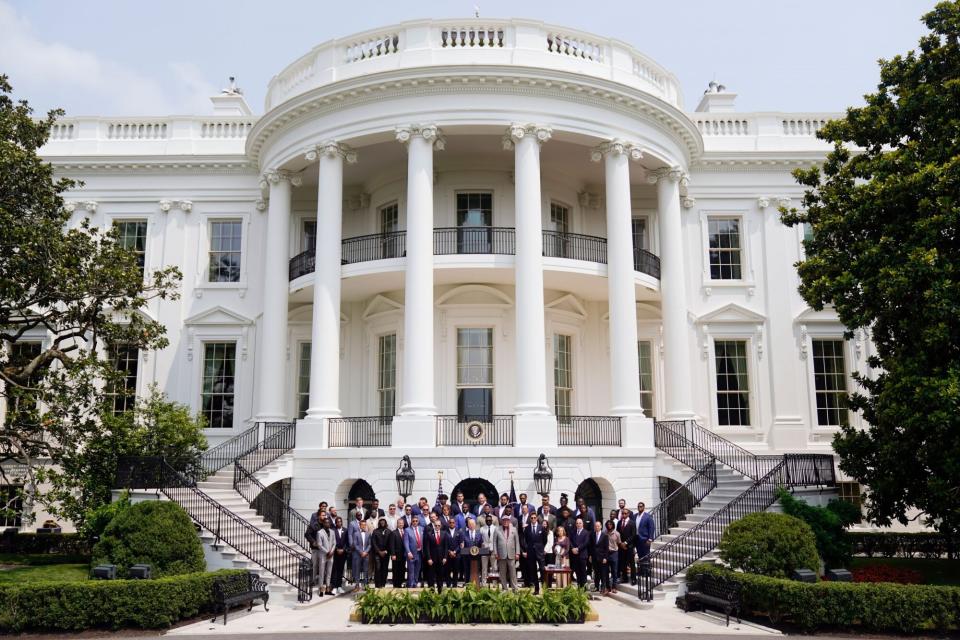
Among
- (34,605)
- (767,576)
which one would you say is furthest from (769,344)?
(34,605)

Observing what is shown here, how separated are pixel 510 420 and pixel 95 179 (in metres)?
15.8

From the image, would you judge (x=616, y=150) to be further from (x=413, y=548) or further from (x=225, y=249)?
(x=225, y=249)

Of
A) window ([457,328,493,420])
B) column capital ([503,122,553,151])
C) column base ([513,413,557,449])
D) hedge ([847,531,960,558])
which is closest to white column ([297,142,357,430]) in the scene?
window ([457,328,493,420])

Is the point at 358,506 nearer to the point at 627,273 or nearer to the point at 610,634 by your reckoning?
the point at 610,634

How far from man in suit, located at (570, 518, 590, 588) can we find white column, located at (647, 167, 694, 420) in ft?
26.6

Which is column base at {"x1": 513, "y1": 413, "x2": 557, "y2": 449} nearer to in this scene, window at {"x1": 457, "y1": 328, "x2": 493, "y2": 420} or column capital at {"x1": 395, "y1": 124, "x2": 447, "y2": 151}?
window at {"x1": 457, "y1": 328, "x2": 493, "y2": 420}

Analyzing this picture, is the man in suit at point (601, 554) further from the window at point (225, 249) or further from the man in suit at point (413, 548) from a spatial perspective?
the window at point (225, 249)

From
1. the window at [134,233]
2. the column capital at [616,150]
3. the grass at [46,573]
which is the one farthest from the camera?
the window at [134,233]

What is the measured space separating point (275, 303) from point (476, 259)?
6066 millimetres

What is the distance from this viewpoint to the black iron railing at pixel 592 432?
19.5m

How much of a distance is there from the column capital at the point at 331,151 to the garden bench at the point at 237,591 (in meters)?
11.3

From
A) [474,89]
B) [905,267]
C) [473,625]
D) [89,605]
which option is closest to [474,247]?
[474,89]

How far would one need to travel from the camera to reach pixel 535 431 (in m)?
18.3

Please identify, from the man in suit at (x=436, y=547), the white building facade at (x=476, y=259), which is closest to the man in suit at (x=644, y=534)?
the white building facade at (x=476, y=259)
